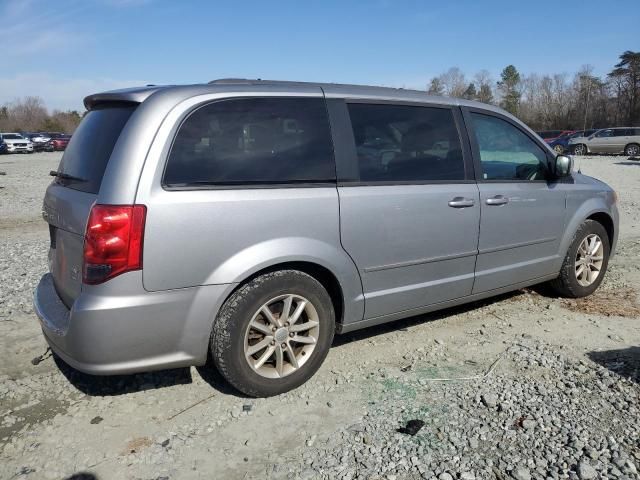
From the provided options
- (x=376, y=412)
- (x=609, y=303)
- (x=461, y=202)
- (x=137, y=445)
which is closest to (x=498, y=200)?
(x=461, y=202)

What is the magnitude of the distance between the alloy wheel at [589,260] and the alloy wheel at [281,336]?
3.00 metres

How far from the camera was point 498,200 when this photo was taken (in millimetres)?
4102

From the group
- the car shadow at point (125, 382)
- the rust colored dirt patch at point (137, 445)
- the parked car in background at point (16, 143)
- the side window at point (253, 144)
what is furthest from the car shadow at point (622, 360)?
the parked car in background at point (16, 143)

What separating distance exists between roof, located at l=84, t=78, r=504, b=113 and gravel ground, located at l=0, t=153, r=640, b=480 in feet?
5.99

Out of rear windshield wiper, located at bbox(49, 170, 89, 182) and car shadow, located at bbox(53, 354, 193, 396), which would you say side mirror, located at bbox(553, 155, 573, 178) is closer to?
car shadow, located at bbox(53, 354, 193, 396)

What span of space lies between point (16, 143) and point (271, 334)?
4390 centimetres

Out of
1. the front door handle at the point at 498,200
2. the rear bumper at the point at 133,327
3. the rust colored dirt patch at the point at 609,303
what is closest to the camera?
the rear bumper at the point at 133,327

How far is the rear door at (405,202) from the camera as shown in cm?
341

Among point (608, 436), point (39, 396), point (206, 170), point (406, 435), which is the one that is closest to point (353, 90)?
point (206, 170)

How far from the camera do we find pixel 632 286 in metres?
5.40

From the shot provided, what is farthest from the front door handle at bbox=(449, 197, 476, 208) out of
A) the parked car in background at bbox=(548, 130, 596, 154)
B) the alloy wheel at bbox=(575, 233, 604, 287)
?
the parked car in background at bbox=(548, 130, 596, 154)

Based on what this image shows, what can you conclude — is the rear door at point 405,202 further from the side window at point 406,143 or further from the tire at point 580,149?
the tire at point 580,149

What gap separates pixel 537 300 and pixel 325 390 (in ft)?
8.85

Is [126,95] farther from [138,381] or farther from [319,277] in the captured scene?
[138,381]
